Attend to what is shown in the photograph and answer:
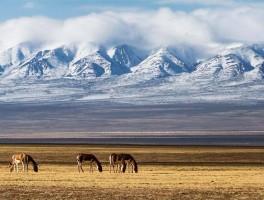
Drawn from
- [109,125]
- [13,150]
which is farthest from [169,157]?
[109,125]

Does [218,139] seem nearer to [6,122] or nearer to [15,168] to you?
[15,168]

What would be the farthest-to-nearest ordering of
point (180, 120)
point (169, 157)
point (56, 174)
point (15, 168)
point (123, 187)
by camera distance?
point (180, 120) → point (169, 157) → point (15, 168) → point (56, 174) → point (123, 187)


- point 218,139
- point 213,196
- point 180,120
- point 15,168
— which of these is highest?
point 180,120

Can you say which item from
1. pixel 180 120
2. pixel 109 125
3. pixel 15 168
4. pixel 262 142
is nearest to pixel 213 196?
pixel 15 168

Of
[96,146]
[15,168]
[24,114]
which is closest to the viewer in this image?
[15,168]

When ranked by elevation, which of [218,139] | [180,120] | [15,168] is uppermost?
[180,120]

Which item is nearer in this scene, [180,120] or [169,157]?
[169,157]

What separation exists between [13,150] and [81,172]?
2522 cm

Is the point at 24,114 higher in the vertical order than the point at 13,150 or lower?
higher

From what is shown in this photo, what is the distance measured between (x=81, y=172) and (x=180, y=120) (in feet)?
299

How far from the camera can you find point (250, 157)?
55719mm

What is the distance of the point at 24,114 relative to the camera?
154 meters

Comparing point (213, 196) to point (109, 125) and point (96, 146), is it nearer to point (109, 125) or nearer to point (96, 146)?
point (96, 146)

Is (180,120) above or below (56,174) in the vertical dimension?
above
